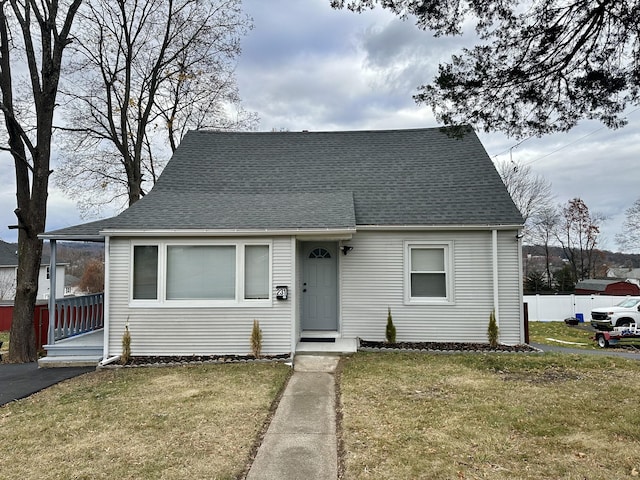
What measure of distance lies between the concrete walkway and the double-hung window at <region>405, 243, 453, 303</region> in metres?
3.52

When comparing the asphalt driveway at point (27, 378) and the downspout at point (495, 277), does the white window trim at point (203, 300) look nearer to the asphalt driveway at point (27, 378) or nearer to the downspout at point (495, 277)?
the asphalt driveway at point (27, 378)

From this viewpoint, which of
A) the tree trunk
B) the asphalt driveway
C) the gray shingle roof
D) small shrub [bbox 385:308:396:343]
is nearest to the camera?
the asphalt driveway

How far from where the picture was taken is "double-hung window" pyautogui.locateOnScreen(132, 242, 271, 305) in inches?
315

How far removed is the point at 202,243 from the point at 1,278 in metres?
33.7

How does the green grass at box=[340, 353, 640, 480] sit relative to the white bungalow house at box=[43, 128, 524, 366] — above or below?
below

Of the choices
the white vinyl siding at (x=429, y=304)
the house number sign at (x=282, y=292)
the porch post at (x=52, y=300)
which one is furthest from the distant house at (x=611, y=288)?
the porch post at (x=52, y=300)

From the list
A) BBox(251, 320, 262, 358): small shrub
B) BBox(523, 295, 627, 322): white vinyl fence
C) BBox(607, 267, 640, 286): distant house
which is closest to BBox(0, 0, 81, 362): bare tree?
BBox(251, 320, 262, 358): small shrub

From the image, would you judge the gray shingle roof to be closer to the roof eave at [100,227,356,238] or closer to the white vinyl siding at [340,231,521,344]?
the roof eave at [100,227,356,238]

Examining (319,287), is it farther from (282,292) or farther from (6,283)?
(6,283)

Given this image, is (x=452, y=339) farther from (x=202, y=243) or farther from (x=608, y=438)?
(x=202, y=243)

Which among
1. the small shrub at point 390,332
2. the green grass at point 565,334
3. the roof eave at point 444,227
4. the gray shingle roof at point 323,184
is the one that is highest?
the gray shingle roof at point 323,184

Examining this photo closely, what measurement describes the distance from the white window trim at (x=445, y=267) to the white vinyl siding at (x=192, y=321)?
2826 mm

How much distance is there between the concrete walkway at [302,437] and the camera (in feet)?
11.4

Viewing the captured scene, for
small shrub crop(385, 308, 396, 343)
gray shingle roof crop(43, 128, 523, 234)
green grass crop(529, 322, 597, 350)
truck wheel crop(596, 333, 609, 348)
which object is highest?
gray shingle roof crop(43, 128, 523, 234)
